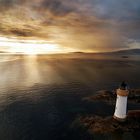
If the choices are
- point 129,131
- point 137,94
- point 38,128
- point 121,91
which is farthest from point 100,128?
point 137,94

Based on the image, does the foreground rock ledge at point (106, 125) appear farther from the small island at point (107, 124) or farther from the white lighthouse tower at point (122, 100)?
the white lighthouse tower at point (122, 100)

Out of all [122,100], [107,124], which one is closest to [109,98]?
[107,124]

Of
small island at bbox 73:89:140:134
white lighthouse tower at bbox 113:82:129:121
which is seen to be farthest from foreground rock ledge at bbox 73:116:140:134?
white lighthouse tower at bbox 113:82:129:121

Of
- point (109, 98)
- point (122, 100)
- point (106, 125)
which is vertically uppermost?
point (122, 100)

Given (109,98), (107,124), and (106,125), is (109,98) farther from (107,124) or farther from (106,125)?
(106,125)

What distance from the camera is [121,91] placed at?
69.0ft

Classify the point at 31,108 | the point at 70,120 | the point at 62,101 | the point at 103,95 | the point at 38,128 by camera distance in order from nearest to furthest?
the point at 38,128
the point at 70,120
the point at 31,108
the point at 62,101
the point at 103,95

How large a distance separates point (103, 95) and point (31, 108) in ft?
47.1

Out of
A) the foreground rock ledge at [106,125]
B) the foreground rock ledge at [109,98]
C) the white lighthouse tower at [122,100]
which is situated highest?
the white lighthouse tower at [122,100]

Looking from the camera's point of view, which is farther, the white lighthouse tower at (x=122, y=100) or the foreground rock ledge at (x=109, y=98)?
the foreground rock ledge at (x=109, y=98)

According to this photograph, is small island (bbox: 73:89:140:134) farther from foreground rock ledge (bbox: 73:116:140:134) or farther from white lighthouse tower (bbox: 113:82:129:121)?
white lighthouse tower (bbox: 113:82:129:121)

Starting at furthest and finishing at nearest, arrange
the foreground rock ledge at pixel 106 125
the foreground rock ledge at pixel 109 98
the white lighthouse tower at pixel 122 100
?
the foreground rock ledge at pixel 109 98 → the foreground rock ledge at pixel 106 125 → the white lighthouse tower at pixel 122 100

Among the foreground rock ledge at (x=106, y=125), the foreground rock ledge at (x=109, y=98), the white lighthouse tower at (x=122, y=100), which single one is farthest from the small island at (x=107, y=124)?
the foreground rock ledge at (x=109, y=98)

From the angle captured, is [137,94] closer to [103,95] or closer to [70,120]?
[103,95]
